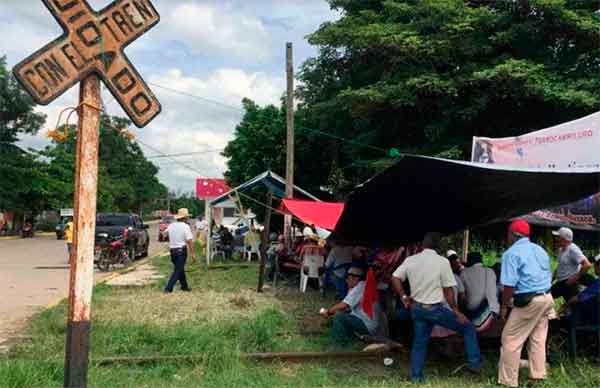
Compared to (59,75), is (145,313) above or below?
below

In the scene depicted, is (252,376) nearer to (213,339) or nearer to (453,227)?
(213,339)

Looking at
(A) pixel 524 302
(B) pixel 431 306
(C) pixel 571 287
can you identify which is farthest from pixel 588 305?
(B) pixel 431 306

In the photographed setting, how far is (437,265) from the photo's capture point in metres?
6.68

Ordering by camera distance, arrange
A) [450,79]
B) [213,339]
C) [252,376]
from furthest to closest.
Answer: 1. [450,79]
2. [213,339]
3. [252,376]

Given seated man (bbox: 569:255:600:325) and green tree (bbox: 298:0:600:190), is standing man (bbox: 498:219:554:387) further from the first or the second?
green tree (bbox: 298:0:600:190)

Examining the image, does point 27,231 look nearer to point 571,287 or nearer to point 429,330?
point 571,287

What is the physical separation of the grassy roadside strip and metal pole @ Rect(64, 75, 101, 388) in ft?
5.33

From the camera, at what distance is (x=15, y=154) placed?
41.9 m

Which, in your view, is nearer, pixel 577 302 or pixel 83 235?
pixel 83 235

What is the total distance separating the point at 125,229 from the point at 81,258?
61.1 feet

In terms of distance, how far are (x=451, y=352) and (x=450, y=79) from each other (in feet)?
50.1

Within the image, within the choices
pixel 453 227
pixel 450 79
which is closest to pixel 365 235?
pixel 453 227

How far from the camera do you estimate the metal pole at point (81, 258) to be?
446 cm

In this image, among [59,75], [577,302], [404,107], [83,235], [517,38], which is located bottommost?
[577,302]
